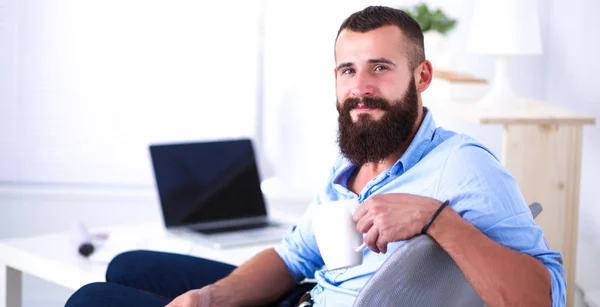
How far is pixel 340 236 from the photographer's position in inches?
54.6

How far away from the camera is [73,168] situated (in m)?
4.46

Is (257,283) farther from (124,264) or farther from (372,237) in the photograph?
(372,237)

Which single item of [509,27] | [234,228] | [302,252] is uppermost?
[509,27]

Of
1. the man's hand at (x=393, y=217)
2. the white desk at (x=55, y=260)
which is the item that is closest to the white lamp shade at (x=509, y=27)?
the white desk at (x=55, y=260)

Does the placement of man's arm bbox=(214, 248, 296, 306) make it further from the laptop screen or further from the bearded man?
the laptop screen

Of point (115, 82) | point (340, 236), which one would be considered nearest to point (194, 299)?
point (340, 236)

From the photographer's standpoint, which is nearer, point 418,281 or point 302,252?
point 418,281

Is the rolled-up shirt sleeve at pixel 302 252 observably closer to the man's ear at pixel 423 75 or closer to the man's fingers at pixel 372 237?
the man's ear at pixel 423 75

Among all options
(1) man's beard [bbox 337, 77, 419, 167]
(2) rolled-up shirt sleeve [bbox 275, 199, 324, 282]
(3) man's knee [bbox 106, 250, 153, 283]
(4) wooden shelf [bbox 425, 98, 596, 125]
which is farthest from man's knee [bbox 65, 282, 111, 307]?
(4) wooden shelf [bbox 425, 98, 596, 125]

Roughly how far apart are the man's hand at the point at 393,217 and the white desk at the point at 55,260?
3.05 feet

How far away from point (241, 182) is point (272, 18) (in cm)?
178

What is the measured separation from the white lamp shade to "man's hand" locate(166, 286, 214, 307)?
139 centimetres

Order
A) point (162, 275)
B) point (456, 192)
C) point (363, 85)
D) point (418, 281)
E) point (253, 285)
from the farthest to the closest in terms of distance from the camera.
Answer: point (162, 275) < point (253, 285) < point (363, 85) < point (456, 192) < point (418, 281)

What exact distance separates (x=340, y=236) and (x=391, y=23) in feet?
1.57
